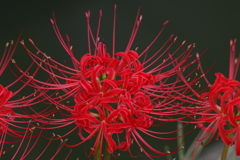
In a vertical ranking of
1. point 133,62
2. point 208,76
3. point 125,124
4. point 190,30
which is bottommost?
point 125,124

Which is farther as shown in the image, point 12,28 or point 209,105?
point 12,28

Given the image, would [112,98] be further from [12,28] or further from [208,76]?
[208,76]

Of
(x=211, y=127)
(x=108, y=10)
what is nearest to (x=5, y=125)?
(x=211, y=127)

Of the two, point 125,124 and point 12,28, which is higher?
point 12,28

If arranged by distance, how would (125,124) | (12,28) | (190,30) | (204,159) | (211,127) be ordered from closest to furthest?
(125,124), (211,127), (204,159), (12,28), (190,30)

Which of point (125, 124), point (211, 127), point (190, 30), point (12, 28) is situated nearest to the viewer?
point (125, 124)

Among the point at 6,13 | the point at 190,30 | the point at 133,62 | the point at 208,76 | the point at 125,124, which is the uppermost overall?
the point at 6,13

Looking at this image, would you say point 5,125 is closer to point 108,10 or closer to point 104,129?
point 104,129

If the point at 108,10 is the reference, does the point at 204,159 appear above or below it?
below

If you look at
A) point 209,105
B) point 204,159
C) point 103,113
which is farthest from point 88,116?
point 204,159
